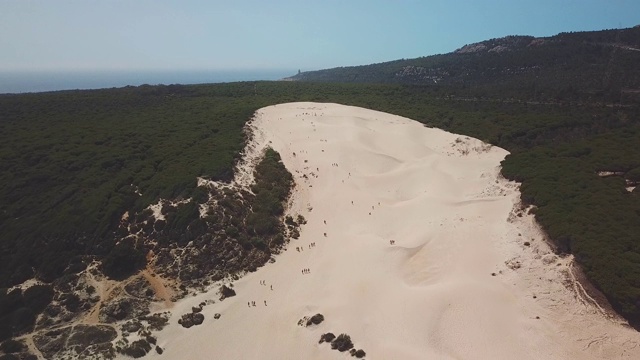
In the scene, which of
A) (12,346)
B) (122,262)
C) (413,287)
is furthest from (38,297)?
(413,287)

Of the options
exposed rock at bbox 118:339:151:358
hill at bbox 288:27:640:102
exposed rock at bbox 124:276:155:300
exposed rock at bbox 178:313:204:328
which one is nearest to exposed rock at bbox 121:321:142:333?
exposed rock at bbox 118:339:151:358

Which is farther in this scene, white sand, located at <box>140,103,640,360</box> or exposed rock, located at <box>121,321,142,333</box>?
exposed rock, located at <box>121,321,142,333</box>

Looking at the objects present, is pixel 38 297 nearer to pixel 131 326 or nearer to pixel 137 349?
pixel 131 326

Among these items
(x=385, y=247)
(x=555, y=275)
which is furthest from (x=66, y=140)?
(x=555, y=275)

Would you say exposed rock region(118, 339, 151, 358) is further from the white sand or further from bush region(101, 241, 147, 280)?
bush region(101, 241, 147, 280)

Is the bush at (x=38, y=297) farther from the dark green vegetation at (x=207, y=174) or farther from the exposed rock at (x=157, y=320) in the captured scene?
the exposed rock at (x=157, y=320)

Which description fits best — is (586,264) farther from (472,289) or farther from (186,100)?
(186,100)
